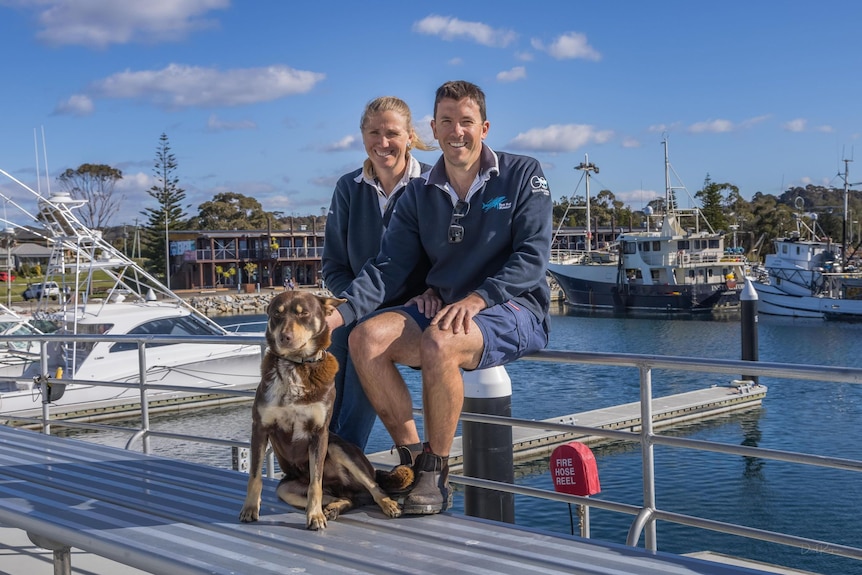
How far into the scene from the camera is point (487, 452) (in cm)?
412

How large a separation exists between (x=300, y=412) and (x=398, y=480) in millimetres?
439

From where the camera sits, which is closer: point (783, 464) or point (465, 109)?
point (465, 109)

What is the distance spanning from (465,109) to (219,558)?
170 cm

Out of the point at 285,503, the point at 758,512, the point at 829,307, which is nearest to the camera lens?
the point at 285,503

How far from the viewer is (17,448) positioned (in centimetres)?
421

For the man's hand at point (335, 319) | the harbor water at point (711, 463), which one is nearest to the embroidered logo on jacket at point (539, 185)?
the man's hand at point (335, 319)

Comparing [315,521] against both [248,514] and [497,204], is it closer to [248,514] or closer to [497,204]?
[248,514]

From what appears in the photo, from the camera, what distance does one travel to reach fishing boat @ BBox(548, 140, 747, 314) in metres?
50.6

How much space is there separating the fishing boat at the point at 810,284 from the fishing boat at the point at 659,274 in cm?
246

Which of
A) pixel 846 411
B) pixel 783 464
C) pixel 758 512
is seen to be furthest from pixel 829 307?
pixel 758 512

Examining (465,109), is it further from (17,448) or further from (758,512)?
(758,512)

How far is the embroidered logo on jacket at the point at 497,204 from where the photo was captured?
311 cm

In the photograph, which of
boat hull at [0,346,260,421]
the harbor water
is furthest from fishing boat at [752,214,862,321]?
boat hull at [0,346,260,421]

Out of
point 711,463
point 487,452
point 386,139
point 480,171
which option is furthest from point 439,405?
point 711,463
